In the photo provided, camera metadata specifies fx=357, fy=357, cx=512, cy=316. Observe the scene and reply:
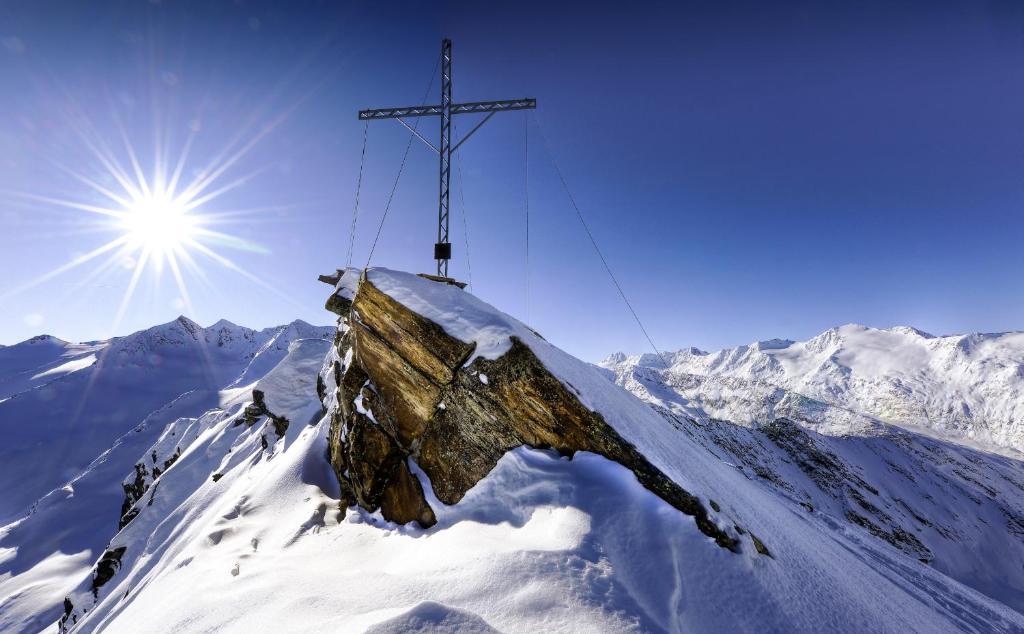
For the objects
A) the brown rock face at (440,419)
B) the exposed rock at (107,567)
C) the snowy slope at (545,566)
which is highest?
the brown rock face at (440,419)

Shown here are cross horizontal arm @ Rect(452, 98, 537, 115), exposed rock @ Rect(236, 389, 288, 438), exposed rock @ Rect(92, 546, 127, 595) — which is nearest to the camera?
cross horizontal arm @ Rect(452, 98, 537, 115)

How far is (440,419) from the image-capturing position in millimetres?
9727

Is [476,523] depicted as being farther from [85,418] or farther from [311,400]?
[85,418]

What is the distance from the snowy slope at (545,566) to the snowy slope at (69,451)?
131ft

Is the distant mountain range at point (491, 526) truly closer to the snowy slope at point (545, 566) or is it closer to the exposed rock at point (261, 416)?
the snowy slope at point (545, 566)

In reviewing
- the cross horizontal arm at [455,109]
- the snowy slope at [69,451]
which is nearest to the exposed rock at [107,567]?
the snowy slope at [69,451]

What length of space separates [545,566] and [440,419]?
16.6 ft

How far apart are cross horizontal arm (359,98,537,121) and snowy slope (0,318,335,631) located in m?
35.1

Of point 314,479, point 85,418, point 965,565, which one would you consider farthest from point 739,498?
point 85,418

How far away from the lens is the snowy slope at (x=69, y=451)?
201 feet

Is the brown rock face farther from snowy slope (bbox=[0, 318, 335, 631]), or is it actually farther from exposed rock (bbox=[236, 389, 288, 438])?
snowy slope (bbox=[0, 318, 335, 631])

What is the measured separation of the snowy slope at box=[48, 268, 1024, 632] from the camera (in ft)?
16.4

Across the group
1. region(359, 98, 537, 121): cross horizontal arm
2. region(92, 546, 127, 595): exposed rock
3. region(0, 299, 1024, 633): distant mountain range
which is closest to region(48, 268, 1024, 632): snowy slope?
region(0, 299, 1024, 633): distant mountain range

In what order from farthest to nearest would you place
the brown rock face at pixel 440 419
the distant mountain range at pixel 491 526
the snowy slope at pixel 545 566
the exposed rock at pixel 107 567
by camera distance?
the exposed rock at pixel 107 567 < the brown rock face at pixel 440 419 < the distant mountain range at pixel 491 526 < the snowy slope at pixel 545 566
